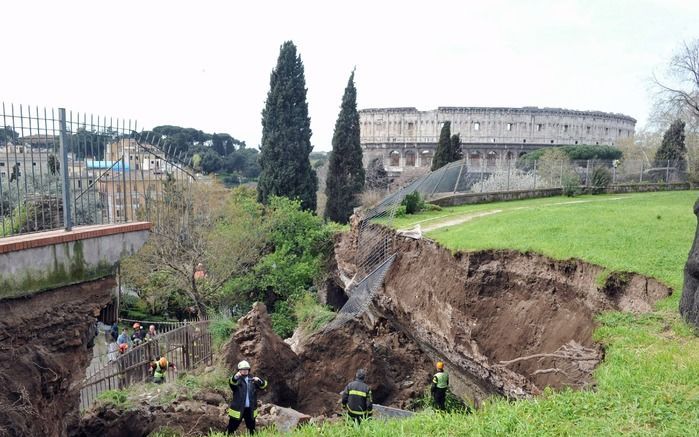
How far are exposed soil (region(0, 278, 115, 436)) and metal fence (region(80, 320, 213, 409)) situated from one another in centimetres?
281

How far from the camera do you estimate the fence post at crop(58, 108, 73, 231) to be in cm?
634

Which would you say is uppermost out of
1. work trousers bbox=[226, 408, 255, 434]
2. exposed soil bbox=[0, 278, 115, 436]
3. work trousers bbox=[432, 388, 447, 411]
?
exposed soil bbox=[0, 278, 115, 436]

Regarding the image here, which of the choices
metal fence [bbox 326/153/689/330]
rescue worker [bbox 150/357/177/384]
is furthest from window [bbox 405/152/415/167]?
rescue worker [bbox 150/357/177/384]

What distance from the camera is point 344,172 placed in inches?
1221

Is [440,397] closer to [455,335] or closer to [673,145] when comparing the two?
[455,335]

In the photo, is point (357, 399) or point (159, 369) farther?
point (159, 369)

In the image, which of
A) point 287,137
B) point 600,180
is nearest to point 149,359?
point 287,137

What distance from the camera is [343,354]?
551 inches

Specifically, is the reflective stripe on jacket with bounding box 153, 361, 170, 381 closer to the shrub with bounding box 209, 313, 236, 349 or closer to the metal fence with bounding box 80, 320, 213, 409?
the metal fence with bounding box 80, 320, 213, 409

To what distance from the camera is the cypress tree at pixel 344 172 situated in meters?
30.6

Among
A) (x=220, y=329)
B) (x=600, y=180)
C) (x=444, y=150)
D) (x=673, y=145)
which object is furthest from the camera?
(x=444, y=150)

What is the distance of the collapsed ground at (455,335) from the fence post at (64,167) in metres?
4.17

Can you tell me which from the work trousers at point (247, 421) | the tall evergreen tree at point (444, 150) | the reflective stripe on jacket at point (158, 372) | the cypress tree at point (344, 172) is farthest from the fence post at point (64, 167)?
the tall evergreen tree at point (444, 150)

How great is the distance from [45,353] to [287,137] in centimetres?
2217
